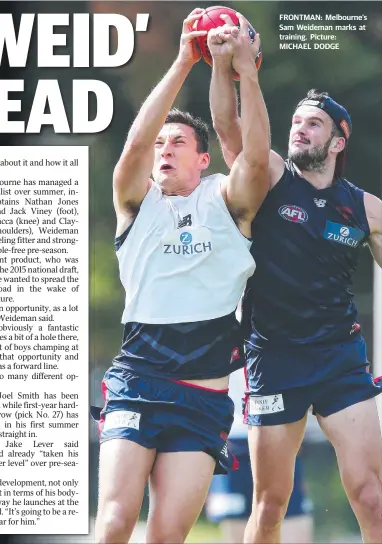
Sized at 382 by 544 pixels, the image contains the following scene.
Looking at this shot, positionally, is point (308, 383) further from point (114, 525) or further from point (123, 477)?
point (114, 525)

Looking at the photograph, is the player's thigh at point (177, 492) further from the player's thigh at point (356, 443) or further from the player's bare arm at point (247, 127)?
the player's bare arm at point (247, 127)

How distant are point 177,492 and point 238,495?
188 centimetres

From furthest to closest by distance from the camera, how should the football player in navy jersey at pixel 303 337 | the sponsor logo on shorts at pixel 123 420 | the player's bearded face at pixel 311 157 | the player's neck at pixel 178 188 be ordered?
the player's bearded face at pixel 311 157, the football player in navy jersey at pixel 303 337, the player's neck at pixel 178 188, the sponsor logo on shorts at pixel 123 420

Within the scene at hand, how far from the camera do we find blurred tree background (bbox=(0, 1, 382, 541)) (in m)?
6.05

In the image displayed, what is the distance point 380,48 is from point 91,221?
2213mm

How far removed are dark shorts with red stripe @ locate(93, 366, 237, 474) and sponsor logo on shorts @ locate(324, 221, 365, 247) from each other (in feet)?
3.80

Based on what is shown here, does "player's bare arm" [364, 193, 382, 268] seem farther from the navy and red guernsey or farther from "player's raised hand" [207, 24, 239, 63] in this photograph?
"player's raised hand" [207, 24, 239, 63]

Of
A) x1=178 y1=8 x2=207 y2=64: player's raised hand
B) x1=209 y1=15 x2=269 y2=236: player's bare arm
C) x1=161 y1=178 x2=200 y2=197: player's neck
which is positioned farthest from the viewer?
x1=161 y1=178 x2=200 y2=197: player's neck

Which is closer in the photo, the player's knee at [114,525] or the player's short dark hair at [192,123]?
the player's knee at [114,525]

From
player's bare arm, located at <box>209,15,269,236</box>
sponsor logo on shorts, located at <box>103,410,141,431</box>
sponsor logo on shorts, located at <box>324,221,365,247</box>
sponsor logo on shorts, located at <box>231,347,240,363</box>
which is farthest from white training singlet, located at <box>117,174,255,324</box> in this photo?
sponsor logo on shorts, located at <box>324,221,365,247</box>

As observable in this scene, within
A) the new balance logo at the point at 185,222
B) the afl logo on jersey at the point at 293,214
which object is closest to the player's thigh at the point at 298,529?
the afl logo on jersey at the point at 293,214

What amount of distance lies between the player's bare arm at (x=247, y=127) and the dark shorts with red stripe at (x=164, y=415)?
40.7 inches

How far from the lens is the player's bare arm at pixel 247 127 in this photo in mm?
4734

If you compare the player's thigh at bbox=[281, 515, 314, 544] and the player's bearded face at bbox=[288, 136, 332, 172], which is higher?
the player's bearded face at bbox=[288, 136, 332, 172]
